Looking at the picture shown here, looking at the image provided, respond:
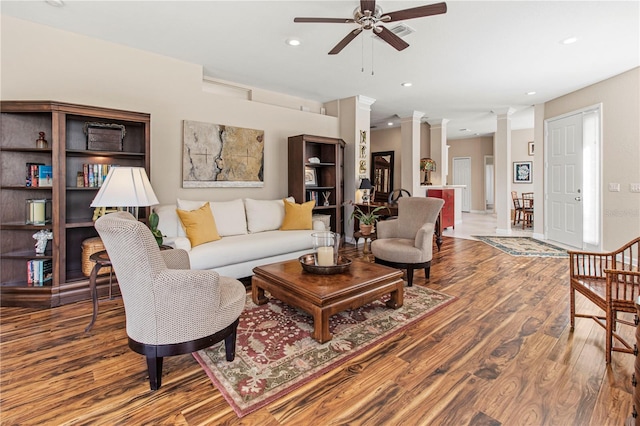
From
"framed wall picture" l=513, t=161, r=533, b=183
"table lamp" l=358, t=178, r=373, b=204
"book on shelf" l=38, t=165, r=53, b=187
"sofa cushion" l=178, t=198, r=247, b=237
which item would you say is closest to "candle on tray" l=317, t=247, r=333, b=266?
"sofa cushion" l=178, t=198, r=247, b=237

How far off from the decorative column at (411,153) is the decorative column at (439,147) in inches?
40.2

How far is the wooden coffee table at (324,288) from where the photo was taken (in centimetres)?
229

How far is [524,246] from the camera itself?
5.84 metres

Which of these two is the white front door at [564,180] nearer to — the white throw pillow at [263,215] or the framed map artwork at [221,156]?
the white throw pillow at [263,215]

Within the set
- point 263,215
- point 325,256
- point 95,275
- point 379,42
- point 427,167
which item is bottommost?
point 95,275

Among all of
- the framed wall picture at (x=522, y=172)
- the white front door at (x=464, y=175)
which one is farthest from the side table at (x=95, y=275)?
the white front door at (x=464, y=175)

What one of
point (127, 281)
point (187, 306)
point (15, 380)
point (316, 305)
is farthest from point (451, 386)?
point (15, 380)

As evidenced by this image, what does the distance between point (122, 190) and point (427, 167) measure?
279 inches

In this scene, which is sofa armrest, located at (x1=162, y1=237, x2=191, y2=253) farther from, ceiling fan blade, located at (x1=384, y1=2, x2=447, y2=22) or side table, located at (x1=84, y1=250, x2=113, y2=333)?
ceiling fan blade, located at (x1=384, y1=2, x2=447, y2=22)

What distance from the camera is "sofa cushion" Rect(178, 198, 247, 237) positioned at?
155 inches

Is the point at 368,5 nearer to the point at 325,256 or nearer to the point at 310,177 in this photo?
the point at 325,256

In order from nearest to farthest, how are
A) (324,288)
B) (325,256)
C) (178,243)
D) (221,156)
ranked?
(324,288) → (325,256) → (178,243) → (221,156)

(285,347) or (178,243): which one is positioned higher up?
(178,243)

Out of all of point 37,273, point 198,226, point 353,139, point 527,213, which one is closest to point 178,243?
point 198,226
